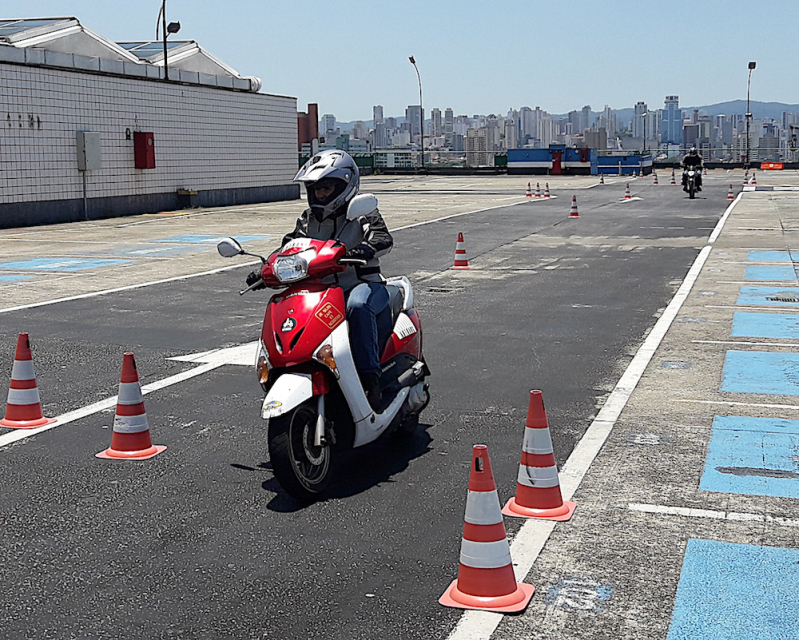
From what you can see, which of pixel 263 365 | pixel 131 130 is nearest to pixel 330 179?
pixel 263 365

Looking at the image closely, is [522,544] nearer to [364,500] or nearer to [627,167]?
[364,500]

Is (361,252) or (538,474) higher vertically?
(361,252)

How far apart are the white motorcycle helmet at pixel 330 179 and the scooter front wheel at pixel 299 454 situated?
1.34 meters

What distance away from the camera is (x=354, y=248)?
6.55 m

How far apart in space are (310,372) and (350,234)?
3.60ft

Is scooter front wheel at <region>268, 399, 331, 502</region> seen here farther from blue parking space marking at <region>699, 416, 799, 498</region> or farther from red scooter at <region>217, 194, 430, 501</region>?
blue parking space marking at <region>699, 416, 799, 498</region>

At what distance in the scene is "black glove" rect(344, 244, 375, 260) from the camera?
6465 mm

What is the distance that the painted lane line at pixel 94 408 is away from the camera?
24.5 ft

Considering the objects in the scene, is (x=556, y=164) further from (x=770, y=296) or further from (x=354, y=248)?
(x=354, y=248)

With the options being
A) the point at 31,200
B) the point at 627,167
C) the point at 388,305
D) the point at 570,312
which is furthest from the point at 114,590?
the point at 627,167

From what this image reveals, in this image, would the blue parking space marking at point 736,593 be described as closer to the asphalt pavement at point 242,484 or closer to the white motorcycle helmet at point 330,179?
the asphalt pavement at point 242,484

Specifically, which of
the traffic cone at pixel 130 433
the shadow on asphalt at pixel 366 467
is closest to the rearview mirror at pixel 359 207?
the shadow on asphalt at pixel 366 467

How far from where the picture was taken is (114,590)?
476 centimetres

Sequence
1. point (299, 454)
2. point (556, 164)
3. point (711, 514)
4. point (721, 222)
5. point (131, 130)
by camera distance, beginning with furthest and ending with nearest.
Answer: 1. point (556, 164)
2. point (131, 130)
3. point (721, 222)
4. point (299, 454)
5. point (711, 514)
